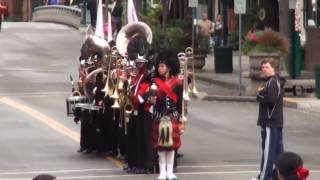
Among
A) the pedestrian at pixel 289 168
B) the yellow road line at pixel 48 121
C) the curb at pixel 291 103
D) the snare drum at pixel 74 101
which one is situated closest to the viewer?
the pedestrian at pixel 289 168

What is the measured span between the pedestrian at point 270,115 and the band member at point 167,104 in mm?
1184

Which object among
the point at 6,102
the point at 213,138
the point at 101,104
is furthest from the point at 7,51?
the point at 101,104

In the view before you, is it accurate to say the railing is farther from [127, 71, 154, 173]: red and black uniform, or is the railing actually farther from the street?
[127, 71, 154, 173]: red and black uniform

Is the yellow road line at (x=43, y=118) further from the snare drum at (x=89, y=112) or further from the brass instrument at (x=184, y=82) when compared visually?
the brass instrument at (x=184, y=82)

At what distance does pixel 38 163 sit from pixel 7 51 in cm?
2452

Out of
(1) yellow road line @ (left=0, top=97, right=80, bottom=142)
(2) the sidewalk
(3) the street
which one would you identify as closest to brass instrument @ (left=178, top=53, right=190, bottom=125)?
(3) the street

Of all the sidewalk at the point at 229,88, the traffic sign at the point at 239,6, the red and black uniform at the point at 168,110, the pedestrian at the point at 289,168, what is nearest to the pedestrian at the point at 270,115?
the red and black uniform at the point at 168,110

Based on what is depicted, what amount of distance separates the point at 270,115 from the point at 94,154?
441 centimetres

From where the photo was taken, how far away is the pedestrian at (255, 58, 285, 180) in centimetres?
1277

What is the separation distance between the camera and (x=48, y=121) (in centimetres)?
2081

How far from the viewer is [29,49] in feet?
133

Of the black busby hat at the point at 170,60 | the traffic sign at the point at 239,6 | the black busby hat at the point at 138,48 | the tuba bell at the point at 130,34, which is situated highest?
the traffic sign at the point at 239,6

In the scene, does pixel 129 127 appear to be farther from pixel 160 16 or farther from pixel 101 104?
pixel 160 16

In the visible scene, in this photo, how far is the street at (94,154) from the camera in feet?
49.0
